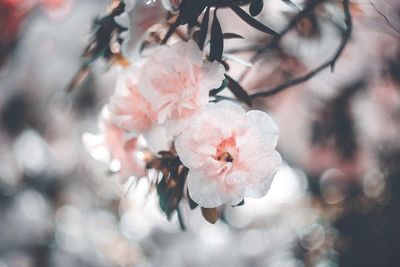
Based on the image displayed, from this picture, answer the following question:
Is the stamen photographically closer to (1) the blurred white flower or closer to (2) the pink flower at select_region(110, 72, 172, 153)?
(2) the pink flower at select_region(110, 72, 172, 153)

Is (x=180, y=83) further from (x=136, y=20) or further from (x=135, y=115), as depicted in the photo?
(x=136, y=20)


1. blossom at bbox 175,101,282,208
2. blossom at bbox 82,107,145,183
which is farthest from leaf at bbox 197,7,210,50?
blossom at bbox 82,107,145,183

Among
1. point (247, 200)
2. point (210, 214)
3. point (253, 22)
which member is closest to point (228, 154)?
point (210, 214)

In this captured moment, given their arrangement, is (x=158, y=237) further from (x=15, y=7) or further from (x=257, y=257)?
(x=15, y=7)

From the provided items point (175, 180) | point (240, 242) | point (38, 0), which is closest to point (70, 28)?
point (38, 0)

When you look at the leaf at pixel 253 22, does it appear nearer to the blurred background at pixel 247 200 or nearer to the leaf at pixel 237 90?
the leaf at pixel 237 90

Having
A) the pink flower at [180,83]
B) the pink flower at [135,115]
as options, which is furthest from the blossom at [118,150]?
the pink flower at [180,83]
